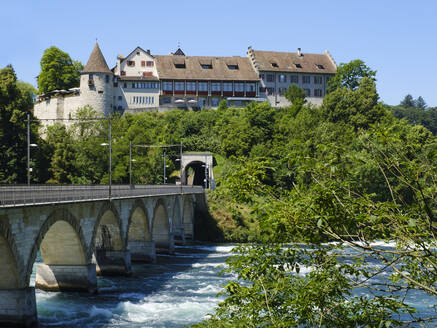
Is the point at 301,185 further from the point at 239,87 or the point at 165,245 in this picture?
the point at 239,87

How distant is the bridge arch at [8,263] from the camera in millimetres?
25109

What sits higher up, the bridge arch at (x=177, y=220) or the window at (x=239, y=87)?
the window at (x=239, y=87)

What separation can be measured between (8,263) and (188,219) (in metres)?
49.9

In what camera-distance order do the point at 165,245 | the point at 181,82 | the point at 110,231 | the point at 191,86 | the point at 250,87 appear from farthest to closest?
the point at 250,87 < the point at 191,86 < the point at 181,82 < the point at 165,245 < the point at 110,231

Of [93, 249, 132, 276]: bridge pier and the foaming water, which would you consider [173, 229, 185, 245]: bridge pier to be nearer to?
the foaming water

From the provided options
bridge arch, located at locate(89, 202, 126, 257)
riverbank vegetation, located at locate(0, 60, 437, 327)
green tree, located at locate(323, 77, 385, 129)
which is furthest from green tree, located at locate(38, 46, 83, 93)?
bridge arch, located at locate(89, 202, 126, 257)

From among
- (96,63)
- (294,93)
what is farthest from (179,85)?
(294,93)

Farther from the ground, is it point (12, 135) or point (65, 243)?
point (12, 135)

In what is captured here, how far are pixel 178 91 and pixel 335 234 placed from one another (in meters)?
106

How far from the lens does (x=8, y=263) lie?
26.0 meters

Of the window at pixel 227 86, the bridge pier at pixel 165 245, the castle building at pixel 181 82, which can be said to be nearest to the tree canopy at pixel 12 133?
the bridge pier at pixel 165 245

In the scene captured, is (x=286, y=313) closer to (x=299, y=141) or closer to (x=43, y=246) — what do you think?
(x=299, y=141)

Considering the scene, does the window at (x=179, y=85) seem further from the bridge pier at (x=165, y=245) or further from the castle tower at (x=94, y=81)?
the bridge pier at (x=165, y=245)

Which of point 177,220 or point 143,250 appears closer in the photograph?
point 143,250
